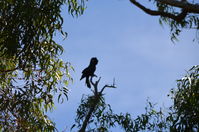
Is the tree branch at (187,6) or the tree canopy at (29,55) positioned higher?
the tree canopy at (29,55)

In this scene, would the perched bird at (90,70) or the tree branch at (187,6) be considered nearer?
the tree branch at (187,6)

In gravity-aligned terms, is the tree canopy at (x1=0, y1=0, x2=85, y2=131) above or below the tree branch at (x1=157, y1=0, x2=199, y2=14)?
above

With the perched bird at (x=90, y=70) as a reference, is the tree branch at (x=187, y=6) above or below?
below

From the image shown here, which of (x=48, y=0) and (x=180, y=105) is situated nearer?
(x=180, y=105)

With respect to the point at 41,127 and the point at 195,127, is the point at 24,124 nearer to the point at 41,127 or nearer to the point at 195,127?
the point at 41,127

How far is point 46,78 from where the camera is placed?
7.59 metres

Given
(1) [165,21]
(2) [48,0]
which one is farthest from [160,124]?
(2) [48,0]

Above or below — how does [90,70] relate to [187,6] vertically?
above

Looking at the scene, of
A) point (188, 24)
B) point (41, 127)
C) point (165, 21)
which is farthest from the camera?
point (41, 127)

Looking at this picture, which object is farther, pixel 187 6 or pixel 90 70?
pixel 90 70

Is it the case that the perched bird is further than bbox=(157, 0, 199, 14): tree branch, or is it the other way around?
the perched bird

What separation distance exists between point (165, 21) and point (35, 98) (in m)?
2.58

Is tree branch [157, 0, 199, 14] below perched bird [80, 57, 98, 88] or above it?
below

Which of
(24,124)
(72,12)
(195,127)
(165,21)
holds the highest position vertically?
(72,12)
